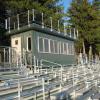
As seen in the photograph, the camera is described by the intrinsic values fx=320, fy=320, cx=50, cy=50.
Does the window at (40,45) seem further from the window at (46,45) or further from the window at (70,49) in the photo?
the window at (70,49)

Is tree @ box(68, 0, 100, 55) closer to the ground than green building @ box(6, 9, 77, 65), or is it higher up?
higher up

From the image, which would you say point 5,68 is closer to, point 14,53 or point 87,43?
point 14,53

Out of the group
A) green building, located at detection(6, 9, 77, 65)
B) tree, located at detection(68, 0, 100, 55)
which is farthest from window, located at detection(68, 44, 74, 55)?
tree, located at detection(68, 0, 100, 55)

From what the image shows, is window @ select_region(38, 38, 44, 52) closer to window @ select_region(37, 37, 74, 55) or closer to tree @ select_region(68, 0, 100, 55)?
window @ select_region(37, 37, 74, 55)

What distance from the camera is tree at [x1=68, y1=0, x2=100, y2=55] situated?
136 feet

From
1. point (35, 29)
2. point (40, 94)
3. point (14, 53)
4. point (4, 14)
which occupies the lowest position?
point (40, 94)

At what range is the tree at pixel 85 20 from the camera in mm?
41312

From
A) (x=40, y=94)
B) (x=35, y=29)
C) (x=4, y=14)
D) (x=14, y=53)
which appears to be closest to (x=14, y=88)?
(x=40, y=94)

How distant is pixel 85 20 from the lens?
42.4m

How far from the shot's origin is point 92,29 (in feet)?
136

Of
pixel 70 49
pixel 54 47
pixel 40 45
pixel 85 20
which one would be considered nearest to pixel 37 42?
pixel 40 45

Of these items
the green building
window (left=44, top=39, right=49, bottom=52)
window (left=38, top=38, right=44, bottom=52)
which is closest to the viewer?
the green building

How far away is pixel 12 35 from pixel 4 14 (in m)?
11.1

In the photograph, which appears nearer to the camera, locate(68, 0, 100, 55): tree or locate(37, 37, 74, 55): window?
locate(37, 37, 74, 55): window
